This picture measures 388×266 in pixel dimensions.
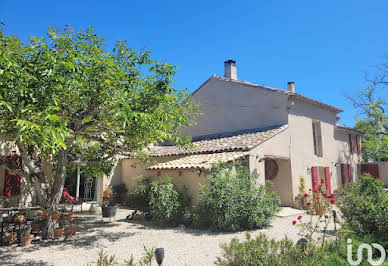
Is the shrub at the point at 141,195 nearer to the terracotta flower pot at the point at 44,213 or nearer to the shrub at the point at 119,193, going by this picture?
the terracotta flower pot at the point at 44,213

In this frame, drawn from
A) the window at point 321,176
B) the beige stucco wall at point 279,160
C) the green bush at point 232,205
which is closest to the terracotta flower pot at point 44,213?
the green bush at point 232,205

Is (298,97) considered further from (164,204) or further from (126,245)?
(126,245)

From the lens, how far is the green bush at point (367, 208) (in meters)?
6.89

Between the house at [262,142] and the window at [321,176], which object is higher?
the house at [262,142]

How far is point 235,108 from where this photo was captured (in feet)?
57.9

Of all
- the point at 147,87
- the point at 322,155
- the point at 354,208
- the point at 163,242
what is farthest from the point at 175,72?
the point at 322,155

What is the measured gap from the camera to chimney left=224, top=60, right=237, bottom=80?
1958 cm

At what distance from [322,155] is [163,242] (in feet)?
43.4

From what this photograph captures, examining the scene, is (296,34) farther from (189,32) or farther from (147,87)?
(147,87)

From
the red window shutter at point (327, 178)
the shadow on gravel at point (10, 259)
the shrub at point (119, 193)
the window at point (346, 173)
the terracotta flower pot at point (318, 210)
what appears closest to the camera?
the shadow on gravel at point (10, 259)

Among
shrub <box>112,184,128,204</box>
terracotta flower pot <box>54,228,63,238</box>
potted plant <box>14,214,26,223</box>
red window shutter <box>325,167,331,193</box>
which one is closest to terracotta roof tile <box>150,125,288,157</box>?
shrub <box>112,184,128,204</box>

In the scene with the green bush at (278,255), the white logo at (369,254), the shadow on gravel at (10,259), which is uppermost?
the green bush at (278,255)

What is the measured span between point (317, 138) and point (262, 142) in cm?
670

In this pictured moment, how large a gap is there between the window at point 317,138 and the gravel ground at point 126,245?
28.5 feet
